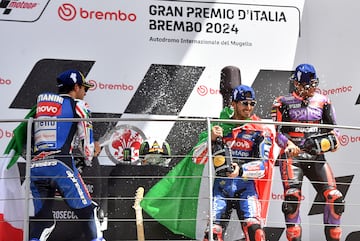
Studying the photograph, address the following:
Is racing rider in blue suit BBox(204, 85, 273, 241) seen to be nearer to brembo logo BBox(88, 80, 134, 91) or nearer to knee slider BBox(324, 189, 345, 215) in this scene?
knee slider BBox(324, 189, 345, 215)

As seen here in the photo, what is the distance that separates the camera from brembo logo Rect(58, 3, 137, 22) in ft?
16.1

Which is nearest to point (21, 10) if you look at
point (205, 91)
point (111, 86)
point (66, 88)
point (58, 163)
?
point (111, 86)

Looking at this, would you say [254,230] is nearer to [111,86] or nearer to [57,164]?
[57,164]

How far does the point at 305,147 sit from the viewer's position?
4312mm

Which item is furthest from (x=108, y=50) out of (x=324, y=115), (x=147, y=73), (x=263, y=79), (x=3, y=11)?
(x=324, y=115)

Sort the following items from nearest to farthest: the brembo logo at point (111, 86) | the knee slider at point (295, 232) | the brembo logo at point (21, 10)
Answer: the knee slider at point (295, 232) → the brembo logo at point (21, 10) → the brembo logo at point (111, 86)

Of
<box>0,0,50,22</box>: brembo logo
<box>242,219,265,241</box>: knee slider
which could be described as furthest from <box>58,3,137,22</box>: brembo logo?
<box>242,219,265,241</box>: knee slider

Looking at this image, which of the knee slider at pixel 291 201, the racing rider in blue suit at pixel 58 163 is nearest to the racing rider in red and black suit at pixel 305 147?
the knee slider at pixel 291 201

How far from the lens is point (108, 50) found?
4.98m

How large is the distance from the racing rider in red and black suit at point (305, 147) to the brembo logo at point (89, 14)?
1.18m

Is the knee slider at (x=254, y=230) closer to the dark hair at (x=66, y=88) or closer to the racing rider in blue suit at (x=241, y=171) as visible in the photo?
the racing rider in blue suit at (x=241, y=171)

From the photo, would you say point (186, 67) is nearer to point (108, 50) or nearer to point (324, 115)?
point (108, 50)

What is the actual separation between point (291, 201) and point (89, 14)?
1.77 meters

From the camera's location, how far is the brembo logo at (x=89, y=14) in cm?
491
